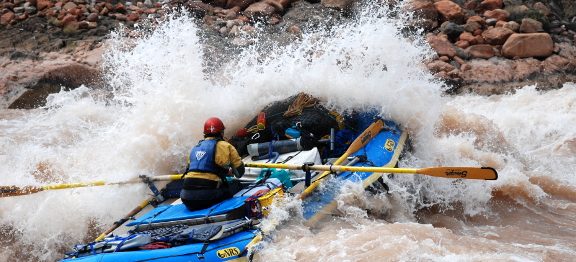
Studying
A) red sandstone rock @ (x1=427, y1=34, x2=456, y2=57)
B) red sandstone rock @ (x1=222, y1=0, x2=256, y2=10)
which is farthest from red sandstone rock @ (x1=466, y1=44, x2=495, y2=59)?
red sandstone rock @ (x1=222, y1=0, x2=256, y2=10)

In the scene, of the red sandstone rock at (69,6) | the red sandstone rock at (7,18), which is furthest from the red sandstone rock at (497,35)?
the red sandstone rock at (7,18)

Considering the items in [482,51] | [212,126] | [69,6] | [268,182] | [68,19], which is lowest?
[482,51]

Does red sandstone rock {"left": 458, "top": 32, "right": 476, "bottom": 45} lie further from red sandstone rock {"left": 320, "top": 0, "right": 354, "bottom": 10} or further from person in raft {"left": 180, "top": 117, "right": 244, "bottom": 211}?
person in raft {"left": 180, "top": 117, "right": 244, "bottom": 211}

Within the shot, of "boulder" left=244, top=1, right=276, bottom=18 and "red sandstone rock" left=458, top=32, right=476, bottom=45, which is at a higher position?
"boulder" left=244, top=1, right=276, bottom=18

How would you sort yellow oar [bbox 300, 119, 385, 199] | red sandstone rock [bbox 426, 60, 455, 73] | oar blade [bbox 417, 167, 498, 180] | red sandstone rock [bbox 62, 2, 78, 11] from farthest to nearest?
red sandstone rock [bbox 62, 2, 78, 11] < red sandstone rock [bbox 426, 60, 455, 73] < yellow oar [bbox 300, 119, 385, 199] < oar blade [bbox 417, 167, 498, 180]

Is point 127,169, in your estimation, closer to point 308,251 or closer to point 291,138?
point 291,138

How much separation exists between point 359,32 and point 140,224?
4.73 m

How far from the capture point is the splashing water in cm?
521

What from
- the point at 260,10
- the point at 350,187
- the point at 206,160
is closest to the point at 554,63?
the point at 260,10

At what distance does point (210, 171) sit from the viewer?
5648 millimetres

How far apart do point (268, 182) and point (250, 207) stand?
75 centimetres

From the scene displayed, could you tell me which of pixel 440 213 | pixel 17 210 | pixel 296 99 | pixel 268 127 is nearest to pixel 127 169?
pixel 17 210

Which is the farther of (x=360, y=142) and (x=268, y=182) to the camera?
(x=360, y=142)

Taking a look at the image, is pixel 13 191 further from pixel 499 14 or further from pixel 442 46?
pixel 499 14
